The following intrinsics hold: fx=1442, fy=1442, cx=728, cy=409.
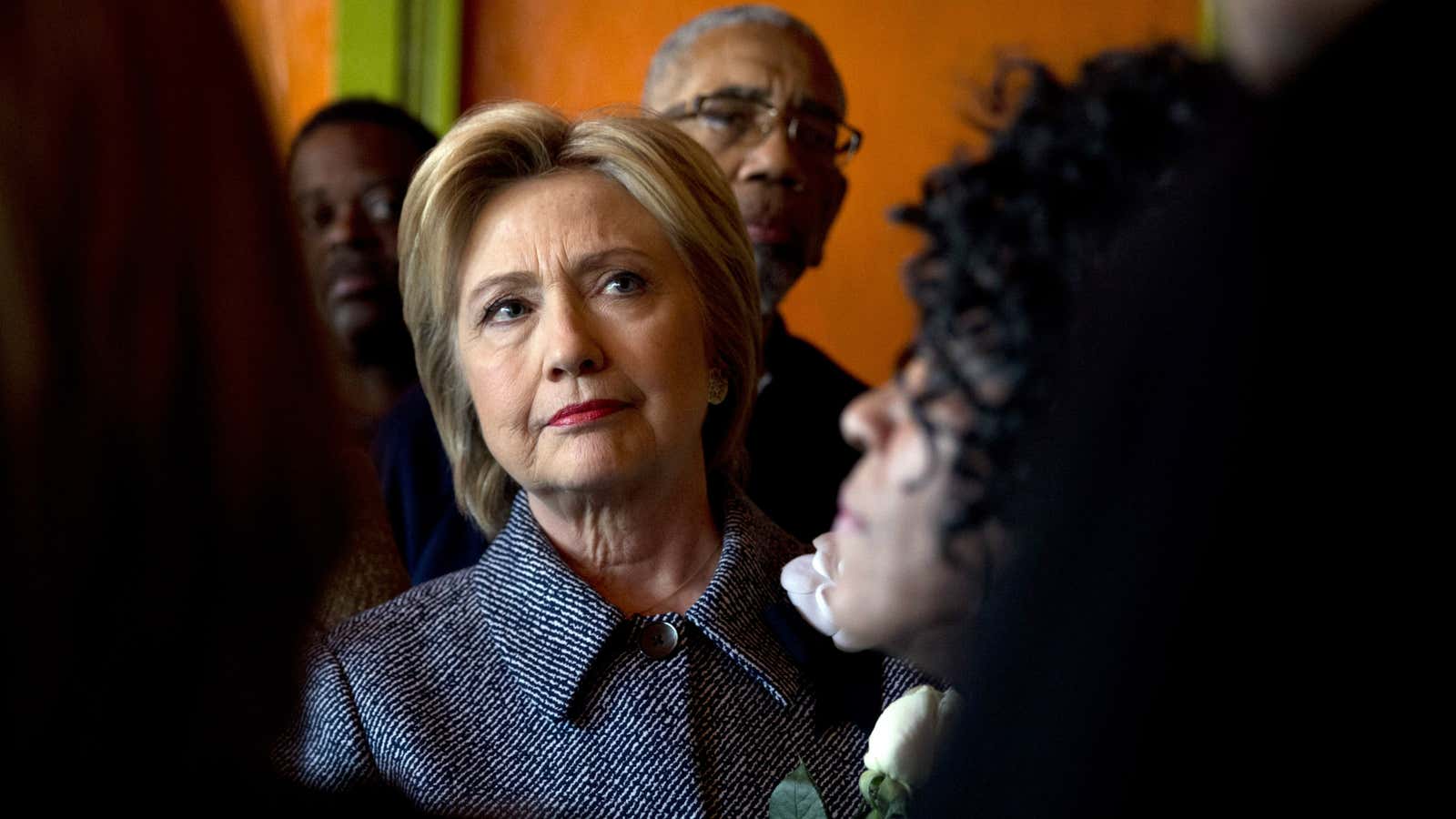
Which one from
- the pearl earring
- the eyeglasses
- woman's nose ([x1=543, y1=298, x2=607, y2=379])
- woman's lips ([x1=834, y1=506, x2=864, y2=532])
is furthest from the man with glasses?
woman's lips ([x1=834, y1=506, x2=864, y2=532])

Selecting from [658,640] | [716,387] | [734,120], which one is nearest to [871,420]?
[658,640]

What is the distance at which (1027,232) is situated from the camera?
2.73ft

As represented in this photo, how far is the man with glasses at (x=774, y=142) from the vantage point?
260cm

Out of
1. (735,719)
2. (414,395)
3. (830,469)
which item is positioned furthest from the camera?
(414,395)

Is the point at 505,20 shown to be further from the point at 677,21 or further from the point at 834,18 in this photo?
the point at 834,18

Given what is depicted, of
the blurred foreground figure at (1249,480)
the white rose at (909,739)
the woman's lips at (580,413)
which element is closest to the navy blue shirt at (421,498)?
the woman's lips at (580,413)

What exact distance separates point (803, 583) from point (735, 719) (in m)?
0.26

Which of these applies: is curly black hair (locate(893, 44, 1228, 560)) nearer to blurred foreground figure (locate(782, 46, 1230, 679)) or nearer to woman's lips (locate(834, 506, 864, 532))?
blurred foreground figure (locate(782, 46, 1230, 679))

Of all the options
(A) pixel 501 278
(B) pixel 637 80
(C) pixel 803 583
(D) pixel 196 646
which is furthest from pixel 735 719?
(B) pixel 637 80

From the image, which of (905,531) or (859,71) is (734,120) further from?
(905,531)

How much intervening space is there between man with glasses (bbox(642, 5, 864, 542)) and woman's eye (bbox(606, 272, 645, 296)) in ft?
1.97

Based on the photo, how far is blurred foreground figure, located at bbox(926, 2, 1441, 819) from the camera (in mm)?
648

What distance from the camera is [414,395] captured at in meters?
2.62

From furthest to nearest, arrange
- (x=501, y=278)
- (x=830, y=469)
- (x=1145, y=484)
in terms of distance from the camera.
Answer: (x=830, y=469)
(x=501, y=278)
(x=1145, y=484)
